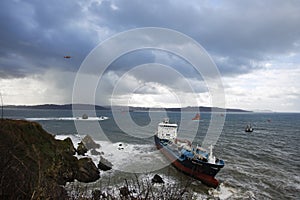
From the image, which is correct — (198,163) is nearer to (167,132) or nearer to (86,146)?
(167,132)

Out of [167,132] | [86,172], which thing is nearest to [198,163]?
[86,172]

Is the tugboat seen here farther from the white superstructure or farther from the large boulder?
the large boulder

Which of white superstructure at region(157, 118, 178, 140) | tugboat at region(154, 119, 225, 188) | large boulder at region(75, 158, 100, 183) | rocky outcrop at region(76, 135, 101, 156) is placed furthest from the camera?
white superstructure at region(157, 118, 178, 140)

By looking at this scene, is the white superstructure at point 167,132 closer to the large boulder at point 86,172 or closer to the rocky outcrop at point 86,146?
the rocky outcrop at point 86,146

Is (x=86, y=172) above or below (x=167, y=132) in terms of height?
below

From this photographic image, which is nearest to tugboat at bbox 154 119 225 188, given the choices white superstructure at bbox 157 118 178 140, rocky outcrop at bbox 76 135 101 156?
white superstructure at bbox 157 118 178 140

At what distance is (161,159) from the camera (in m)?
24.1

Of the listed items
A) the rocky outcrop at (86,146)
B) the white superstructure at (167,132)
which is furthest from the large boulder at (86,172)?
the white superstructure at (167,132)

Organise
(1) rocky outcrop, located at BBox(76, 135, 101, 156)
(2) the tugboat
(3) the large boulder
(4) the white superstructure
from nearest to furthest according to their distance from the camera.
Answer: (3) the large boulder, (2) the tugboat, (1) rocky outcrop, located at BBox(76, 135, 101, 156), (4) the white superstructure

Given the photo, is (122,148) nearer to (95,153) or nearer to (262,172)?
(95,153)

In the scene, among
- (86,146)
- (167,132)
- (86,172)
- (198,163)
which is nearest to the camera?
(86,172)

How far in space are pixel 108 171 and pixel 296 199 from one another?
49.4ft

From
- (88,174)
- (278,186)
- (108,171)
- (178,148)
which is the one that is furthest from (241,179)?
(88,174)

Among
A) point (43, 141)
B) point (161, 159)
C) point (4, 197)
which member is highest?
point (4, 197)
